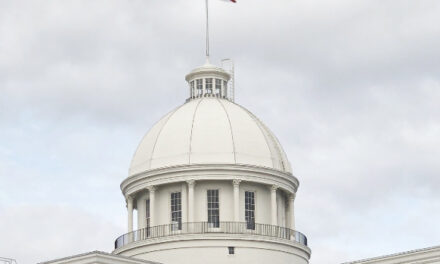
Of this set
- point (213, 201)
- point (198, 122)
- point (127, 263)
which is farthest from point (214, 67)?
point (127, 263)

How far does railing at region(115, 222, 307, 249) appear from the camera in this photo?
74.2 m

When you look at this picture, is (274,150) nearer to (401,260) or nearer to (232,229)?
(232,229)

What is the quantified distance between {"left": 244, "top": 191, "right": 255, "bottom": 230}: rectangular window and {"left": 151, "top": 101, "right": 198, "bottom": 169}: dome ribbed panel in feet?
13.8

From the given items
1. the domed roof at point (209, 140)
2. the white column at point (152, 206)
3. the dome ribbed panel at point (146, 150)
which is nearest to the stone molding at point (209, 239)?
the white column at point (152, 206)

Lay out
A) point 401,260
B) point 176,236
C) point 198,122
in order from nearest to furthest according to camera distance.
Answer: point 401,260 → point 176,236 → point 198,122

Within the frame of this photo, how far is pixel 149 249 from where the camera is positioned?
74.3m

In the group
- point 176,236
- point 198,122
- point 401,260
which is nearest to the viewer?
point 401,260

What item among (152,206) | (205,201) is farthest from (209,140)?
(152,206)

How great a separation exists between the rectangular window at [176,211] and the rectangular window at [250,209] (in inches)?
155

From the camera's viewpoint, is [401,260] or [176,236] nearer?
[401,260]

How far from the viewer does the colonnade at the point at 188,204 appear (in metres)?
74.7

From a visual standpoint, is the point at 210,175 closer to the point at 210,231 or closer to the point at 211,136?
the point at 211,136

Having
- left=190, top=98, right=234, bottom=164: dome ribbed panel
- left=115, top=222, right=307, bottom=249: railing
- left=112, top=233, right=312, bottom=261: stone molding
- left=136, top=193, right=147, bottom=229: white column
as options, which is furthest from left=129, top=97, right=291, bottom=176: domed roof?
left=112, top=233, right=312, bottom=261: stone molding

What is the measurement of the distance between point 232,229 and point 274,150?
6837mm
